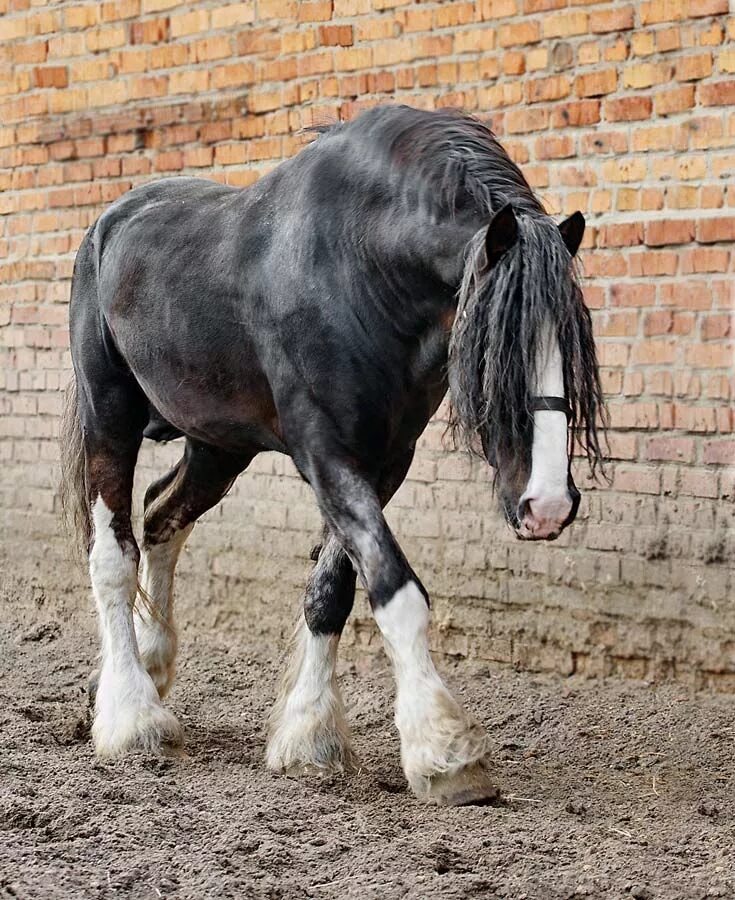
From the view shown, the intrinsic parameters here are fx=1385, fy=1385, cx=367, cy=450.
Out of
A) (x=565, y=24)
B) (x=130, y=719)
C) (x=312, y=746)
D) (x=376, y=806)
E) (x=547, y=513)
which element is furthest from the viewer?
(x=565, y=24)

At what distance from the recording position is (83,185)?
23.2 ft

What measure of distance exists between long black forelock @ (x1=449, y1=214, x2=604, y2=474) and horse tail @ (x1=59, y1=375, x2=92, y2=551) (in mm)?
1995

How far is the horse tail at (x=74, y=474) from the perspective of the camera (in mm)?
5160

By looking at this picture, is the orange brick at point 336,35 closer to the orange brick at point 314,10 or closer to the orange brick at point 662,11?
the orange brick at point 314,10

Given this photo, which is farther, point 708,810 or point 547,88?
point 547,88

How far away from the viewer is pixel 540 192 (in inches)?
223

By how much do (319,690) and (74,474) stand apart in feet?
4.67

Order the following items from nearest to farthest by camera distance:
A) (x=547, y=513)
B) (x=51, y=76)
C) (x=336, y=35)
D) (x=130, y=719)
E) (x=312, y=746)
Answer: (x=547, y=513), (x=312, y=746), (x=130, y=719), (x=336, y=35), (x=51, y=76)

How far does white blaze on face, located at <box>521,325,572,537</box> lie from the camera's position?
346cm

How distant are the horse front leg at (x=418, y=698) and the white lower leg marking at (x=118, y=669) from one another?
1068 mm

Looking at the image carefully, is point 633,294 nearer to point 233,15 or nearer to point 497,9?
point 497,9

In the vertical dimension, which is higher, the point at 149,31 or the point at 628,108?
the point at 149,31

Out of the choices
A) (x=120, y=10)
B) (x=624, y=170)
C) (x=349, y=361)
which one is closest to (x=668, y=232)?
(x=624, y=170)

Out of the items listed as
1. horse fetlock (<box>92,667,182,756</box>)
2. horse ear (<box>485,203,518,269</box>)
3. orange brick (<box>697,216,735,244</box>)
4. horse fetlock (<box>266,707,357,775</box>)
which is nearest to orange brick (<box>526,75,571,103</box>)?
orange brick (<box>697,216,735,244</box>)
